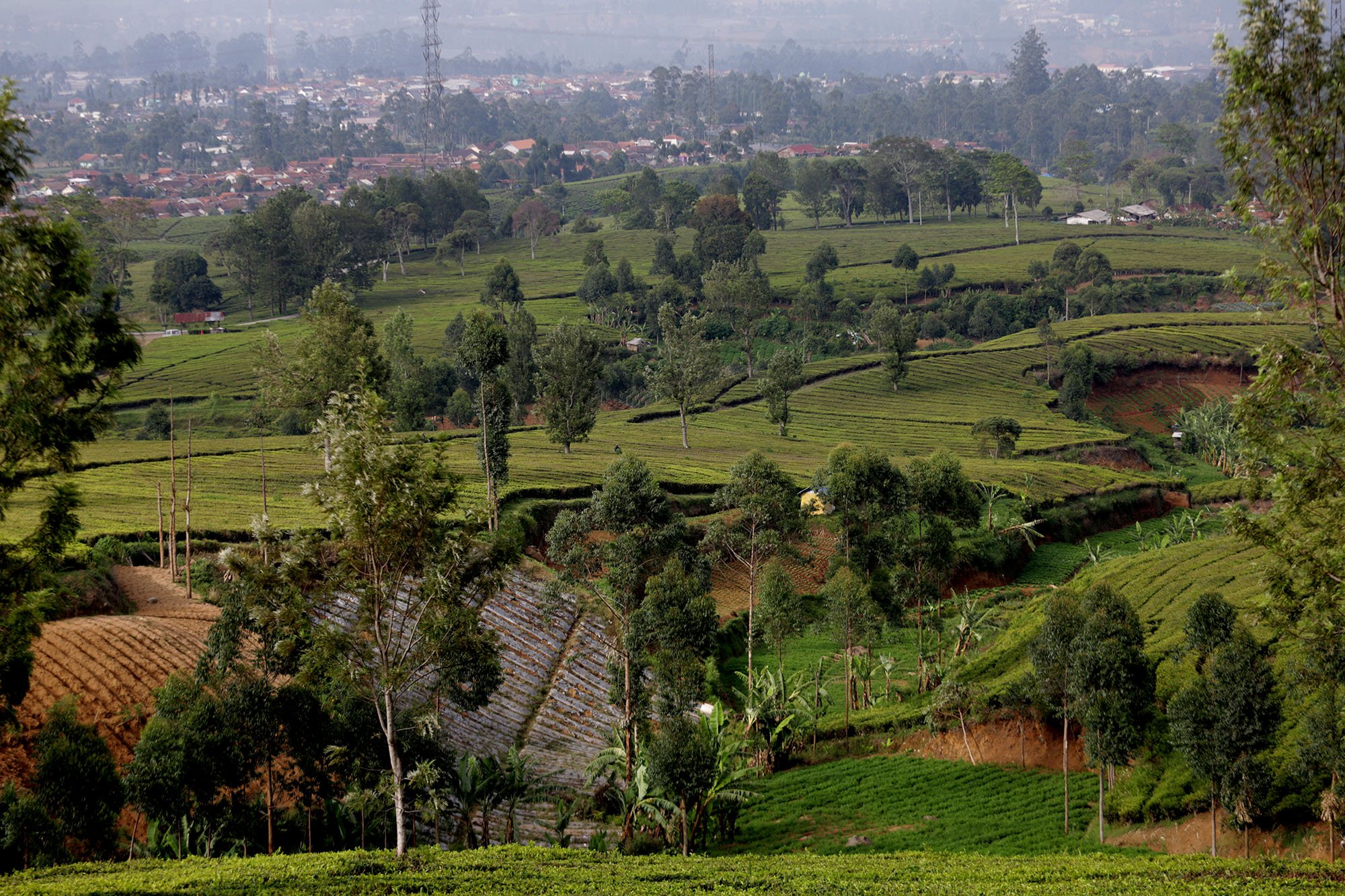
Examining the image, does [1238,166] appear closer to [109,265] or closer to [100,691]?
[100,691]

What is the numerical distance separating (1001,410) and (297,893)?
81638mm

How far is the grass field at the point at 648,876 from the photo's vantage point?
19.3m

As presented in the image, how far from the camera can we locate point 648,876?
2175 cm

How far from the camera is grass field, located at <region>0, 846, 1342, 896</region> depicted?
19.3 meters

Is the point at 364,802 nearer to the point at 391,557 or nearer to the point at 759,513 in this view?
the point at 391,557

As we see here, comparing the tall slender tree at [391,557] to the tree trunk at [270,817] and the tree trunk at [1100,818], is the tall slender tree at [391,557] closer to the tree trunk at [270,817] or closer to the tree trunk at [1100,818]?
the tree trunk at [270,817]

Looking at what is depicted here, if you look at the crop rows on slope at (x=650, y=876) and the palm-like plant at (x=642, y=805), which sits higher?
the crop rows on slope at (x=650, y=876)

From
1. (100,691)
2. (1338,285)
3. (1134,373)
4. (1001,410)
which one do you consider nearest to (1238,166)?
(1338,285)

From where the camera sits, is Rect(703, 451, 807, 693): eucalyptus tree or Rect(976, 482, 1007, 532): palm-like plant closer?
Rect(703, 451, 807, 693): eucalyptus tree

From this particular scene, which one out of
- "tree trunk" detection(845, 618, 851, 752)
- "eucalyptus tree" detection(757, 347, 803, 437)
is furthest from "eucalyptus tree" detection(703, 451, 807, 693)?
"eucalyptus tree" detection(757, 347, 803, 437)

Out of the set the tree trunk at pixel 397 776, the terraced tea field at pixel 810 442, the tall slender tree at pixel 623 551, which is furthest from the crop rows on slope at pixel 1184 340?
the tree trunk at pixel 397 776

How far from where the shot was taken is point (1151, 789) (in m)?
28.0

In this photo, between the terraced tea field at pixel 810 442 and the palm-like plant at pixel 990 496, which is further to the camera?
the palm-like plant at pixel 990 496

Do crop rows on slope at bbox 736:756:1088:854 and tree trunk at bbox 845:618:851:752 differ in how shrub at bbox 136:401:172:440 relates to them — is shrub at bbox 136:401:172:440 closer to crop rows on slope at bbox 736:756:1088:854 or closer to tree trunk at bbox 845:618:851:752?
tree trunk at bbox 845:618:851:752
